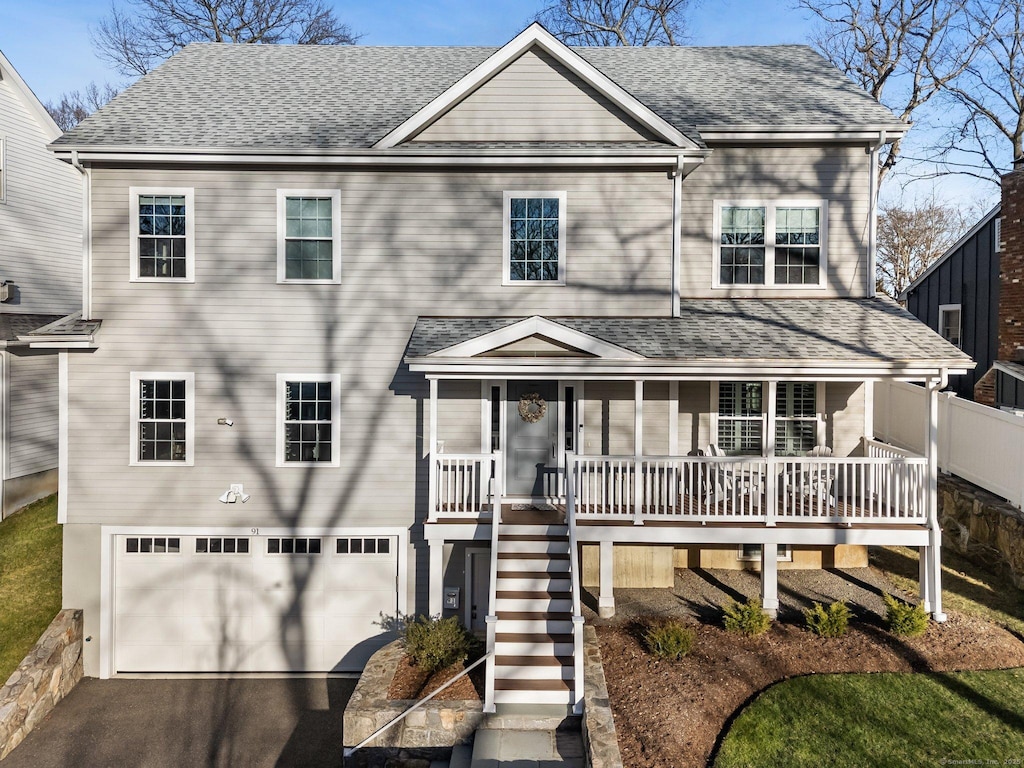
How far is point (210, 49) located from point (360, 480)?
10.3 meters

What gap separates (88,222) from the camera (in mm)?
10367

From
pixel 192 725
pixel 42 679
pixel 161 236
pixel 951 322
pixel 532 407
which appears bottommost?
pixel 192 725

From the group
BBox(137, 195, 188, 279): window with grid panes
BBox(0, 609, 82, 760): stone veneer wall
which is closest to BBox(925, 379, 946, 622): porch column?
BBox(137, 195, 188, 279): window with grid panes

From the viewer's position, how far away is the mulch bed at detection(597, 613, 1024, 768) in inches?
272

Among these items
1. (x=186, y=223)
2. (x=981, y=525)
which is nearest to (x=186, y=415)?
(x=186, y=223)

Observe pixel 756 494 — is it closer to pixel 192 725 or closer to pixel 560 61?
pixel 560 61

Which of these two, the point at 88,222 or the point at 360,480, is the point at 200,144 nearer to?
the point at 88,222

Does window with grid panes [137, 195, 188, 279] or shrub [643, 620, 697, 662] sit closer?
shrub [643, 620, 697, 662]

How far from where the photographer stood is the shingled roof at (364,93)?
1060cm

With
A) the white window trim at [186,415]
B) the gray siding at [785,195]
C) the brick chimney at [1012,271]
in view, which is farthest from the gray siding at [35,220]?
the brick chimney at [1012,271]

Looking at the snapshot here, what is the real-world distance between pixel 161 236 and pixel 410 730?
860 centimetres

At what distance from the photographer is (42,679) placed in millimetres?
9305

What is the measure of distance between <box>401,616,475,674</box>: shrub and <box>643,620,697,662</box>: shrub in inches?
96.8

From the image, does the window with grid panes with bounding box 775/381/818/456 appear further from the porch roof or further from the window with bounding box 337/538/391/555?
the window with bounding box 337/538/391/555
